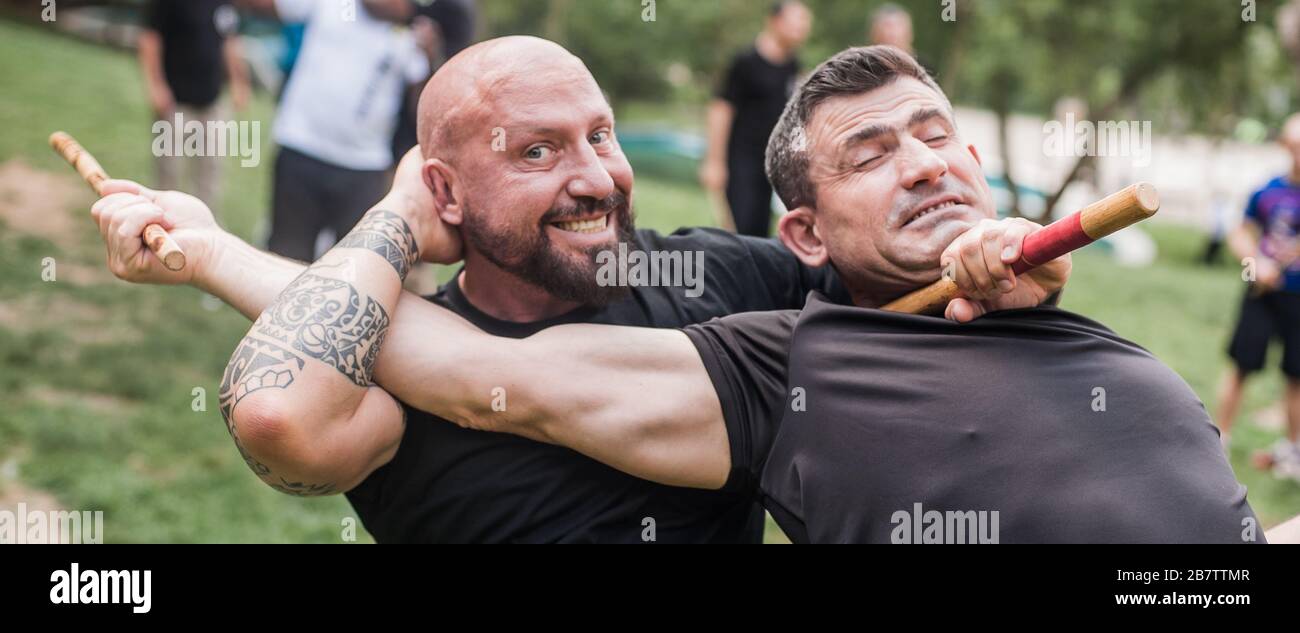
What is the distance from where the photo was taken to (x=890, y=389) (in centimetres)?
237

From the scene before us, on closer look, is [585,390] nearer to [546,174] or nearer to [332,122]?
[546,174]

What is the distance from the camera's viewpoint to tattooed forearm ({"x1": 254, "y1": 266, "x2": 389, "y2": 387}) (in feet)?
7.77

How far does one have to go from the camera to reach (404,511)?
2.71 metres

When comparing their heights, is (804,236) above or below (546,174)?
A: below

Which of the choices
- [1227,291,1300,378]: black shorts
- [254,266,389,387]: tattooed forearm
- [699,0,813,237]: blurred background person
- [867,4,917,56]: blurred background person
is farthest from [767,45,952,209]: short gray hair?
[867,4,917,56]: blurred background person

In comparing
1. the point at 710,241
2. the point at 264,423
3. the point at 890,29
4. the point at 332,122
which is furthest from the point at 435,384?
the point at 890,29

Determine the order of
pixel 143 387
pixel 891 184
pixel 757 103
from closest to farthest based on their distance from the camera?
pixel 891 184 < pixel 143 387 < pixel 757 103

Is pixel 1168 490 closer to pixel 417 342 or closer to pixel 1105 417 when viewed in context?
pixel 1105 417

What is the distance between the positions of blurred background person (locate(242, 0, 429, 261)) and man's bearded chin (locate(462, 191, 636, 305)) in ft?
12.2

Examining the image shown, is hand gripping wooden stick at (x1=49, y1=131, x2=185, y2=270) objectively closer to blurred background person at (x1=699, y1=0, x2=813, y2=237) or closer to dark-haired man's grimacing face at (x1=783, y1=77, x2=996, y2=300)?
dark-haired man's grimacing face at (x1=783, y1=77, x2=996, y2=300)

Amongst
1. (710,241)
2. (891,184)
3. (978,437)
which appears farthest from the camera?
(710,241)

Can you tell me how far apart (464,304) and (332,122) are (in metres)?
3.68

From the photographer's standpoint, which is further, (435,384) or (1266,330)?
(1266,330)

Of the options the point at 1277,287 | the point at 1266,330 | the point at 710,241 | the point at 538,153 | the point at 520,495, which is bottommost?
the point at 520,495
